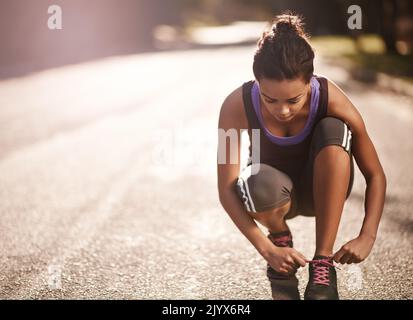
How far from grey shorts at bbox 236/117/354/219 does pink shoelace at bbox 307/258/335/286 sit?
1.10 feet

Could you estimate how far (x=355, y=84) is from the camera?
41.6ft

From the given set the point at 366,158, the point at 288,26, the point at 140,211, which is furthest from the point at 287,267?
the point at 140,211

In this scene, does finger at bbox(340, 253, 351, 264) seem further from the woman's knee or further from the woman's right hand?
the woman's knee

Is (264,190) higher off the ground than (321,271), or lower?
higher

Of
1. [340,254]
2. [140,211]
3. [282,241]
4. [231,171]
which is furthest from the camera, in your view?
[140,211]

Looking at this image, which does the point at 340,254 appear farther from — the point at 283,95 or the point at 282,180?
the point at 283,95

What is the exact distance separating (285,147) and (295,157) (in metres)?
0.09

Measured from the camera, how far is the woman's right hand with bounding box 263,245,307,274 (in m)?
2.33

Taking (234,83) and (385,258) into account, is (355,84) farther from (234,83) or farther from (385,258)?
(385,258)

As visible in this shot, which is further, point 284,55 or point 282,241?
point 282,241

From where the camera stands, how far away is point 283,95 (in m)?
2.31

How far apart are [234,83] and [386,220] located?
874 cm

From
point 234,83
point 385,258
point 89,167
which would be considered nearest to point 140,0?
point 234,83

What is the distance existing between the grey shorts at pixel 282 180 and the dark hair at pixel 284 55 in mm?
285
